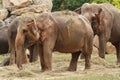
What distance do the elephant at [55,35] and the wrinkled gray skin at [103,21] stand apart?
211cm

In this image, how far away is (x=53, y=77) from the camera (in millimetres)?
13664

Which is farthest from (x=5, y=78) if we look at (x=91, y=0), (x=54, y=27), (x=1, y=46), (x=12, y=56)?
(x=91, y=0)

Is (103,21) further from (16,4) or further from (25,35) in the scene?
(16,4)

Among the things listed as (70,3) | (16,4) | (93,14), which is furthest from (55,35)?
(70,3)

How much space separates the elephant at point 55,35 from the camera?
14391 millimetres

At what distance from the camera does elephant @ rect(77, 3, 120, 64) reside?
1794 centimetres

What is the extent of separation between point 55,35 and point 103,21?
3805mm

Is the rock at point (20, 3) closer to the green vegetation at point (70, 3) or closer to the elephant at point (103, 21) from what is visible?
the green vegetation at point (70, 3)

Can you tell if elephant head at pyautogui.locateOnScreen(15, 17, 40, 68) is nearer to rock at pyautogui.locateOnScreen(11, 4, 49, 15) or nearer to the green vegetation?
rock at pyautogui.locateOnScreen(11, 4, 49, 15)

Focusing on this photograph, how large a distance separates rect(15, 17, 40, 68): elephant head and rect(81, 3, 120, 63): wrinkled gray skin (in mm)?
3508

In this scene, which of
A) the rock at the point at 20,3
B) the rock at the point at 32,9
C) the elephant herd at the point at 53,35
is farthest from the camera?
the rock at the point at 20,3

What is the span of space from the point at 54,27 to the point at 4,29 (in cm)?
695

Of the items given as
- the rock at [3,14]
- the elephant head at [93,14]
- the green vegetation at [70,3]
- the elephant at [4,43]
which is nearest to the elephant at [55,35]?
the elephant head at [93,14]

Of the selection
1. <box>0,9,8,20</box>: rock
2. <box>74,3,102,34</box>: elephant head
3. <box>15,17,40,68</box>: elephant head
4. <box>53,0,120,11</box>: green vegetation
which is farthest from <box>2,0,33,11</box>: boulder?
<box>15,17,40,68</box>: elephant head
